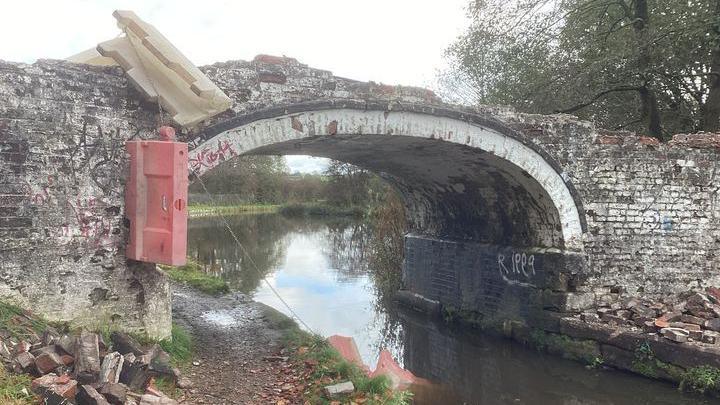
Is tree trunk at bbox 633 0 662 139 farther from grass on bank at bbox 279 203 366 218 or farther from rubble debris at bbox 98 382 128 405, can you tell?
grass on bank at bbox 279 203 366 218

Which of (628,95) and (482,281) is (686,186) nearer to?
(482,281)

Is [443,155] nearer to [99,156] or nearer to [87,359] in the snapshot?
[99,156]

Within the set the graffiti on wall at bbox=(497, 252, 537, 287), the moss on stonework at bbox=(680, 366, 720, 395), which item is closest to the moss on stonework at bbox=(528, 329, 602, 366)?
the graffiti on wall at bbox=(497, 252, 537, 287)

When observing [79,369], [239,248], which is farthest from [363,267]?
[79,369]

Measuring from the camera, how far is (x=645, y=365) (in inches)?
273

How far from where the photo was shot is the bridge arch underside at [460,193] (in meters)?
Result: 6.57

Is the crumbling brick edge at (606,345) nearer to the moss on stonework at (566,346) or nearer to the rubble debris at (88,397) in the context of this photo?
the moss on stonework at (566,346)

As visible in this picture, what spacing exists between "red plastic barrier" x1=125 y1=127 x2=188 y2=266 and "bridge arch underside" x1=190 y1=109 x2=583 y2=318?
590 mm

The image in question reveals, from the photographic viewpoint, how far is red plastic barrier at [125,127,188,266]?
16.1 ft

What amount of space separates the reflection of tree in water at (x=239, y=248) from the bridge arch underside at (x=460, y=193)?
4.49 metres

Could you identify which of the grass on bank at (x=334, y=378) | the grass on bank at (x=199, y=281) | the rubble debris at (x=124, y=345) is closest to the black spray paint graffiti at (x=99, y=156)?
the rubble debris at (x=124, y=345)

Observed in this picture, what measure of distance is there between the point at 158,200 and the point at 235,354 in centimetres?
205

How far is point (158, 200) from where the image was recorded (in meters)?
5.10

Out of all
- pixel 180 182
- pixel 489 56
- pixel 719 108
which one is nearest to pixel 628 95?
pixel 719 108
